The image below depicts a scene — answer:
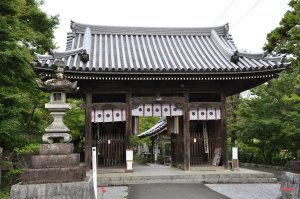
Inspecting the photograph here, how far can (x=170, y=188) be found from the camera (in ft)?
32.1

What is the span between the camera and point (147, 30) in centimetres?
1662

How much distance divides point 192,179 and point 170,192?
2591mm

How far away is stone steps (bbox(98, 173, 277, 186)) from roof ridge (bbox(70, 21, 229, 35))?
826 centimetres

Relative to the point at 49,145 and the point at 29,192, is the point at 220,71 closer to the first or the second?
the point at 49,145

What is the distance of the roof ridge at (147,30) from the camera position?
16031 mm

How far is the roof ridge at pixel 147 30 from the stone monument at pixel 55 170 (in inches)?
351

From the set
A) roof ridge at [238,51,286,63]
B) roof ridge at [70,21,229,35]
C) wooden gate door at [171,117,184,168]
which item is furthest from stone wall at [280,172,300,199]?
roof ridge at [70,21,229,35]

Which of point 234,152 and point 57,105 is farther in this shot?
point 234,152

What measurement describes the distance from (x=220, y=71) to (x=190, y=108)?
2.11 m

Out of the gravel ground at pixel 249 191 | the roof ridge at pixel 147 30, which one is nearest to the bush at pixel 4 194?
the gravel ground at pixel 249 191

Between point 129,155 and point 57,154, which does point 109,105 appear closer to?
point 129,155

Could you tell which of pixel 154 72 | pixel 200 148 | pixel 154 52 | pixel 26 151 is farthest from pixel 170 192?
pixel 154 52

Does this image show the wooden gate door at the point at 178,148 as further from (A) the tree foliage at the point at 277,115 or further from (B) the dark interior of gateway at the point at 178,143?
(A) the tree foliage at the point at 277,115

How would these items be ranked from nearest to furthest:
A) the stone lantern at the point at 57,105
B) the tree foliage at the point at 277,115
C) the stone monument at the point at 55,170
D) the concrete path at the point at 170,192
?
the stone monument at the point at 55,170 < the stone lantern at the point at 57,105 < the concrete path at the point at 170,192 < the tree foliage at the point at 277,115
